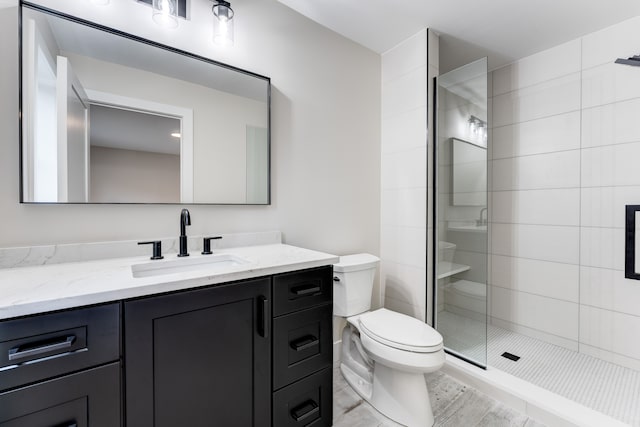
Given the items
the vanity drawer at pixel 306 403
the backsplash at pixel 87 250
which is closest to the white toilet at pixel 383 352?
the vanity drawer at pixel 306 403

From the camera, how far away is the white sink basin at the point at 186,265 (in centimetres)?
121

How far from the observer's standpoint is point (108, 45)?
4.23 feet

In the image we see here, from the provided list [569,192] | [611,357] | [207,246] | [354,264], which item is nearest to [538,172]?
[569,192]

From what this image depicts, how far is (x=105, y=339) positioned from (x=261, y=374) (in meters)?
0.56

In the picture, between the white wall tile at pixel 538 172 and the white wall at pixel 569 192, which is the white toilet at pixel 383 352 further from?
the white wall tile at pixel 538 172

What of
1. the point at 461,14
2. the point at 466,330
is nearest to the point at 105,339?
the point at 466,330

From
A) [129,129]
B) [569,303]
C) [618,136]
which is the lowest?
[569,303]

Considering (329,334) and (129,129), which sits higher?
(129,129)

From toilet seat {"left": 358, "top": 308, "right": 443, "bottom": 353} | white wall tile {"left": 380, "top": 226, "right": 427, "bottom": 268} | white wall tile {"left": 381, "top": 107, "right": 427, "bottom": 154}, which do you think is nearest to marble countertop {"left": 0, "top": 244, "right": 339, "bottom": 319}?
toilet seat {"left": 358, "top": 308, "right": 443, "bottom": 353}

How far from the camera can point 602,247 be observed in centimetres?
203

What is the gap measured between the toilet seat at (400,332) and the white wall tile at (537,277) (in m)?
1.42

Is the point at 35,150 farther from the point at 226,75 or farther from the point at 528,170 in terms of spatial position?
the point at 528,170

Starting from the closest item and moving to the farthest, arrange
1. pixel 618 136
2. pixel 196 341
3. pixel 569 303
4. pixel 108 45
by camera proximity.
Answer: pixel 196 341
pixel 108 45
pixel 618 136
pixel 569 303

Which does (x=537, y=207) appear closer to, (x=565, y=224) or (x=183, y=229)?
(x=565, y=224)
